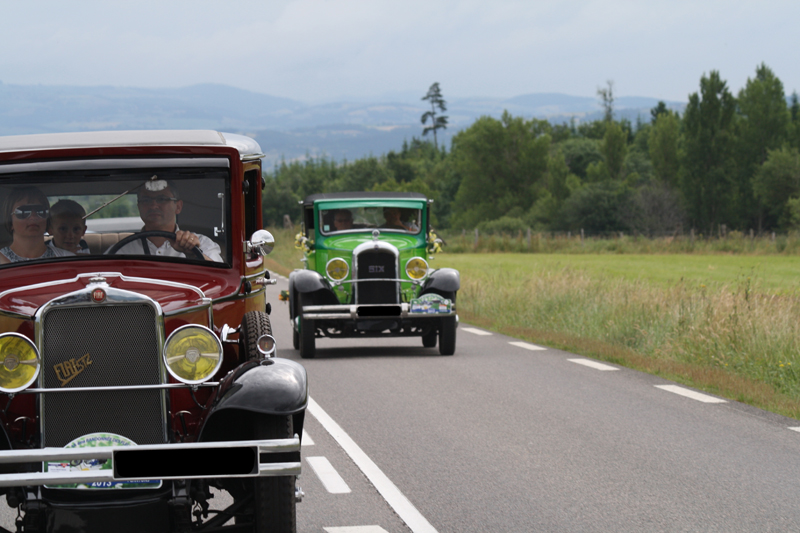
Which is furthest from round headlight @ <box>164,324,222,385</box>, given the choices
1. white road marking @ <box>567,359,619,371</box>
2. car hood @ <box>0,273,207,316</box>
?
white road marking @ <box>567,359,619,371</box>

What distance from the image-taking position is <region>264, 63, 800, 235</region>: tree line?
8488 centimetres

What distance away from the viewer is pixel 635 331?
14453 millimetres

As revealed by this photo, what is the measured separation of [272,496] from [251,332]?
42.3 inches

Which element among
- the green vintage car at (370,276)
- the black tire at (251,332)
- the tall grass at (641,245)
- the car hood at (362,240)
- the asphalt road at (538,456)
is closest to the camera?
the black tire at (251,332)

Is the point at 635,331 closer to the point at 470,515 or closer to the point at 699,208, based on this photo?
the point at 470,515

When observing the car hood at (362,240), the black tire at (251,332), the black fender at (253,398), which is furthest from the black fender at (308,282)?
the black fender at (253,398)

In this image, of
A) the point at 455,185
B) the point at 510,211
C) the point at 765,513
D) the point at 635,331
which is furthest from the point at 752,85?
the point at 765,513

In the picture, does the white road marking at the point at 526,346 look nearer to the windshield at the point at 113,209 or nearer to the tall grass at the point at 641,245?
the windshield at the point at 113,209

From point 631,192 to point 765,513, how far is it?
93.9 metres

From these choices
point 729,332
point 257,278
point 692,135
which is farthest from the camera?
point 692,135

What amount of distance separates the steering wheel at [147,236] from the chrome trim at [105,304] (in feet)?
2.80

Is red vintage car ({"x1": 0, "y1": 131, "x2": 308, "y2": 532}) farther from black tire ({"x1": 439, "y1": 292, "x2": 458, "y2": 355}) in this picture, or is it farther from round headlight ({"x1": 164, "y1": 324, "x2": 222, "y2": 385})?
black tire ({"x1": 439, "y1": 292, "x2": 458, "y2": 355})

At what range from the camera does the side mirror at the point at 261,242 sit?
208 inches

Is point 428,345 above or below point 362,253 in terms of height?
below
